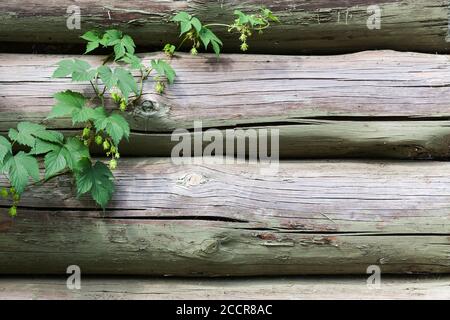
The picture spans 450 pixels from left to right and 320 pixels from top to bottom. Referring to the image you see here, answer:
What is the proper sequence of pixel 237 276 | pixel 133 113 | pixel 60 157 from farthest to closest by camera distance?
pixel 237 276, pixel 133 113, pixel 60 157

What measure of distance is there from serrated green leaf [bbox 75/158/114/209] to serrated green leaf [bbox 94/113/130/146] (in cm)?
16

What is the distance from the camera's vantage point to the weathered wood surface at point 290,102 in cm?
251

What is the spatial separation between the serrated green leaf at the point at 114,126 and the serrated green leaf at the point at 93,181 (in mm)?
163

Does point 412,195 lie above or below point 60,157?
below

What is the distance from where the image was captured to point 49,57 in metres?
2.59

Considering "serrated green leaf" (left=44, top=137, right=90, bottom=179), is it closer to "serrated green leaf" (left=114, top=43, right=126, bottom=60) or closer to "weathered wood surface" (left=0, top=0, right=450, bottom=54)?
"serrated green leaf" (left=114, top=43, right=126, bottom=60)

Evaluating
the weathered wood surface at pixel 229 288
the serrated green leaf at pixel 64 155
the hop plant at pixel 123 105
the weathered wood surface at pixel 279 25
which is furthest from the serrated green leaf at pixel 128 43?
the weathered wood surface at pixel 229 288

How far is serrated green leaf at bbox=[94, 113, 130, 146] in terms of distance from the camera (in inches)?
88.7

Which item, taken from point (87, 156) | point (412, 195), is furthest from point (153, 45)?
point (412, 195)

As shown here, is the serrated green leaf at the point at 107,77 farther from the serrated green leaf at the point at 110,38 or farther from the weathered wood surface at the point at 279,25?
the weathered wood surface at the point at 279,25

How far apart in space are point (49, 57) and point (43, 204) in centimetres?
69

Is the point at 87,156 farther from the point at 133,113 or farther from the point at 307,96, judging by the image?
the point at 307,96

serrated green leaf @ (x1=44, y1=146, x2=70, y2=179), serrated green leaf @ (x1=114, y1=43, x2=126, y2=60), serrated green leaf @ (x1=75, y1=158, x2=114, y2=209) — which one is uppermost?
serrated green leaf @ (x1=114, y1=43, x2=126, y2=60)

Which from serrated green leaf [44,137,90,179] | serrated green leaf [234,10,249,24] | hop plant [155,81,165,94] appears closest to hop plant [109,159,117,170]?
serrated green leaf [44,137,90,179]
